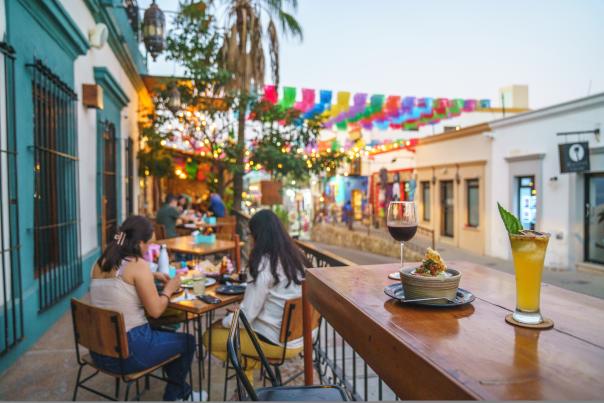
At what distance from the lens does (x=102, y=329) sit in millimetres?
2406

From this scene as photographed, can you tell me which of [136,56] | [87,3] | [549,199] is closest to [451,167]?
[549,199]

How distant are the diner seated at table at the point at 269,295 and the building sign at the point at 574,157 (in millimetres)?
9672

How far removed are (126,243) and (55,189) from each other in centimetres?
262

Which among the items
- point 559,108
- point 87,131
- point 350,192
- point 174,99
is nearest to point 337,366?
point 87,131

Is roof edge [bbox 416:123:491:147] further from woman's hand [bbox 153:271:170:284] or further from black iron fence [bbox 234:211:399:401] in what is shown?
woman's hand [bbox 153:271:170:284]

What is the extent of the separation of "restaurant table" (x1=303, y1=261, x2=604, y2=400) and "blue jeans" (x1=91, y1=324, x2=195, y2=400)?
1631 millimetres

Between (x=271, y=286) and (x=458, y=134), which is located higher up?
(x=458, y=134)

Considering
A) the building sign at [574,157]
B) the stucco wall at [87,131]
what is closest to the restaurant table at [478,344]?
the stucco wall at [87,131]

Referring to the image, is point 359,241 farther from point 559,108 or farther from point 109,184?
point 109,184

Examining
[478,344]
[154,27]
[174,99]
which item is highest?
[154,27]

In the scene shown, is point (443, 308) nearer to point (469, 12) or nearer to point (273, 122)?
point (469, 12)

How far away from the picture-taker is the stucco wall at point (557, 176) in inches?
394

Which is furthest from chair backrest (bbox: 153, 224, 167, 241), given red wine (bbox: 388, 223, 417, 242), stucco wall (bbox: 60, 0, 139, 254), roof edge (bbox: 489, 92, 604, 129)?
roof edge (bbox: 489, 92, 604, 129)

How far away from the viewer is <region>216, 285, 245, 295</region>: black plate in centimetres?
319
